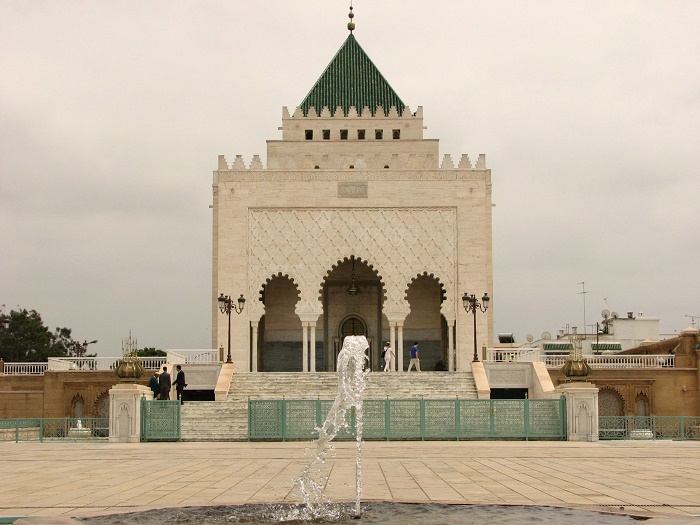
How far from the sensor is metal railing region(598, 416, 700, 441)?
15388 mm

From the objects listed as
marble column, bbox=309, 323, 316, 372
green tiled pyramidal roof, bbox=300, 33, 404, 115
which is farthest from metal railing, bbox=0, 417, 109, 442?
green tiled pyramidal roof, bbox=300, 33, 404, 115

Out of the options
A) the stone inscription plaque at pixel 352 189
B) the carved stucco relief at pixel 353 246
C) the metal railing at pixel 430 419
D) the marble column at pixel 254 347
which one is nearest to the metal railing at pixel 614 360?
the carved stucco relief at pixel 353 246

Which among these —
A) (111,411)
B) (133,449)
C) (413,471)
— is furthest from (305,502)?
(111,411)

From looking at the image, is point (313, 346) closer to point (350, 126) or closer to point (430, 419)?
point (350, 126)

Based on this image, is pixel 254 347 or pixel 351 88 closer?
pixel 254 347

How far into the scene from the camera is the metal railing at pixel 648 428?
606 inches

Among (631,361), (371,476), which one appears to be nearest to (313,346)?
(631,361)

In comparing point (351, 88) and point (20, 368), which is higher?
point (351, 88)

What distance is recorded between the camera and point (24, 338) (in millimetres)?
43219

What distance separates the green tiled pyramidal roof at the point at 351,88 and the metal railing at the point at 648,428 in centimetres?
1653

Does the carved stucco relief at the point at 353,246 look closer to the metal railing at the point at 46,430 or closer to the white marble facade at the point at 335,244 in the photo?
the white marble facade at the point at 335,244

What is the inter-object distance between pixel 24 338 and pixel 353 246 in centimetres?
2215

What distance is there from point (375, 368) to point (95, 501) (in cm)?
2068

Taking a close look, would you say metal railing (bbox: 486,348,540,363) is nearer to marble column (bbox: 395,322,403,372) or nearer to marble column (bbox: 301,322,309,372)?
marble column (bbox: 395,322,403,372)
